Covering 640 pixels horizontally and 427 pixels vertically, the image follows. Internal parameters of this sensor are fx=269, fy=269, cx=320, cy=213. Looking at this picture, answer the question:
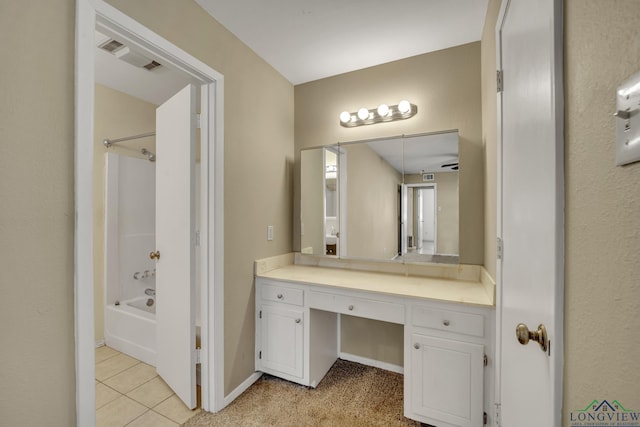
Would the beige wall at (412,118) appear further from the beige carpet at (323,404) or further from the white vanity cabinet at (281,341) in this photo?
the white vanity cabinet at (281,341)

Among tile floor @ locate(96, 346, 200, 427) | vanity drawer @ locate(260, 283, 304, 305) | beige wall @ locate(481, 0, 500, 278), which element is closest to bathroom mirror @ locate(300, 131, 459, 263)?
beige wall @ locate(481, 0, 500, 278)

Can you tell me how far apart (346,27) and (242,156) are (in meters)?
1.12

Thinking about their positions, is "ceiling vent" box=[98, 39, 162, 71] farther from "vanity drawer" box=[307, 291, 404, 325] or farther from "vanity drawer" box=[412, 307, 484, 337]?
"vanity drawer" box=[412, 307, 484, 337]

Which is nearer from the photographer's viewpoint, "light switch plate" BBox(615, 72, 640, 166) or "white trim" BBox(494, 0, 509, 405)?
"light switch plate" BBox(615, 72, 640, 166)

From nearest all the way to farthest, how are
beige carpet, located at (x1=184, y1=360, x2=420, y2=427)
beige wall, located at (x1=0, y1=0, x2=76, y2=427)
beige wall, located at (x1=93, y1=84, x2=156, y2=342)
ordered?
beige wall, located at (x1=0, y1=0, x2=76, y2=427) → beige carpet, located at (x1=184, y1=360, x2=420, y2=427) → beige wall, located at (x1=93, y1=84, x2=156, y2=342)

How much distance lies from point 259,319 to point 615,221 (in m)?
2.05

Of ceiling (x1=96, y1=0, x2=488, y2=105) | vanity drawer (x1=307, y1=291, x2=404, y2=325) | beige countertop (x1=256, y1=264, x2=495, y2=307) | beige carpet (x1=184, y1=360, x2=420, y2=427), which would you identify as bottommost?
beige carpet (x1=184, y1=360, x2=420, y2=427)

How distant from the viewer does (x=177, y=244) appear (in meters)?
1.83

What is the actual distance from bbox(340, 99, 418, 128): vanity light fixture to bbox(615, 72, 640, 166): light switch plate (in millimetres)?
1781

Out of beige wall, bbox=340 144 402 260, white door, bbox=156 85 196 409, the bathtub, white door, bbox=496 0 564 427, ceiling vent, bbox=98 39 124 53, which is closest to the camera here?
white door, bbox=496 0 564 427

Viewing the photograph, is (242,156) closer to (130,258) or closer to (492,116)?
(492,116)

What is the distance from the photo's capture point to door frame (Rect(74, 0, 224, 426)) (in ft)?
3.49

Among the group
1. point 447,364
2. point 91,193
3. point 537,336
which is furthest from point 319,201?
point 537,336

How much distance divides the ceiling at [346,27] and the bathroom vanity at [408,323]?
5.35ft
